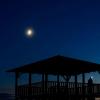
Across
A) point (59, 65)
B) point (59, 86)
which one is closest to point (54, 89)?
point (59, 86)

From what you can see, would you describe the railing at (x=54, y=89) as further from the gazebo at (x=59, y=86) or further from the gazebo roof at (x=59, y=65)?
the gazebo roof at (x=59, y=65)

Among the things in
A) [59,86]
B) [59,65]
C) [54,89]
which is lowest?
[54,89]

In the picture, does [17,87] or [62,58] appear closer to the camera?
[62,58]

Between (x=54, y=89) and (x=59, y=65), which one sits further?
(x=59, y=65)

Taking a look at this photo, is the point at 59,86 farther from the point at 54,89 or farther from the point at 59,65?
the point at 59,65

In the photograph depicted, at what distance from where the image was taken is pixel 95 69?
34031 millimetres

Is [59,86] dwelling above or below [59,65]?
below

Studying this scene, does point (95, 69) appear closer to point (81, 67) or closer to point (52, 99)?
point (81, 67)

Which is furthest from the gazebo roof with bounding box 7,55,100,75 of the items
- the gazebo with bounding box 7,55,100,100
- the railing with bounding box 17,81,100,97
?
the railing with bounding box 17,81,100,97

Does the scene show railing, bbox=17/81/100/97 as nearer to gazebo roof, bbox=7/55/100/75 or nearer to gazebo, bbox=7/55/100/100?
gazebo, bbox=7/55/100/100

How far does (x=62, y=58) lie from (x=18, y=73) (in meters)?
5.62

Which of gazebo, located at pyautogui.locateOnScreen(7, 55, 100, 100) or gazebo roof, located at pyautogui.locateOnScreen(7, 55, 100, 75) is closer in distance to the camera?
gazebo roof, located at pyautogui.locateOnScreen(7, 55, 100, 75)

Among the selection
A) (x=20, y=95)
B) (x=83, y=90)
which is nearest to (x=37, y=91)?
(x=20, y=95)

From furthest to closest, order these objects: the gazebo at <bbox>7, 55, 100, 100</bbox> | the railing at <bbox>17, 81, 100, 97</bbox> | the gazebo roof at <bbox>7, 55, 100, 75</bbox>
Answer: the railing at <bbox>17, 81, 100, 97</bbox> < the gazebo at <bbox>7, 55, 100, 100</bbox> < the gazebo roof at <bbox>7, 55, 100, 75</bbox>
